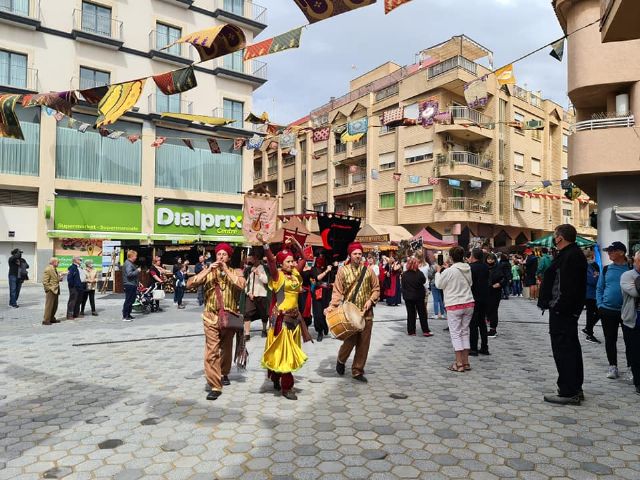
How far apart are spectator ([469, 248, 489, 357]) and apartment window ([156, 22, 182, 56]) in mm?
26004

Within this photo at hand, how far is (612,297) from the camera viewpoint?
5973 mm

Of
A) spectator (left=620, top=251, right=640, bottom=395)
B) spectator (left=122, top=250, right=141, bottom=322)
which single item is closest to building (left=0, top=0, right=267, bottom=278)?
spectator (left=122, top=250, right=141, bottom=322)

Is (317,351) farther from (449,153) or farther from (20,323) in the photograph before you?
(449,153)

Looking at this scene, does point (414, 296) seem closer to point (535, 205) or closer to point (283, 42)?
point (283, 42)

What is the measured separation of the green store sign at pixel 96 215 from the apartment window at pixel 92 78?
649 cm

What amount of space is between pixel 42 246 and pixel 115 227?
12.4 ft

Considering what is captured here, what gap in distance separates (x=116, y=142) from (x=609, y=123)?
24467mm

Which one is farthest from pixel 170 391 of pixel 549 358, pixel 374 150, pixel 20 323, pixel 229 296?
pixel 374 150

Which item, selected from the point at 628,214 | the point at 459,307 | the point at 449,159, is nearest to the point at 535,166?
the point at 449,159

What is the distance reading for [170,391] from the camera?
5566 millimetres

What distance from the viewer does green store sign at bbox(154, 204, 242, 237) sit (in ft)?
93.5

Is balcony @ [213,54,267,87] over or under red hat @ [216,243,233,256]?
over

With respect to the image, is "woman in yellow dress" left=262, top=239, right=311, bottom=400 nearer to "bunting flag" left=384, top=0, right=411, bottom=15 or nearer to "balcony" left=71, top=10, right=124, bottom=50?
"bunting flag" left=384, top=0, right=411, bottom=15

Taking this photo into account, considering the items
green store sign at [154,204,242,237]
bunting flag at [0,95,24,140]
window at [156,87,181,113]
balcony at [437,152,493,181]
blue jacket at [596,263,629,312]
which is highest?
window at [156,87,181,113]
